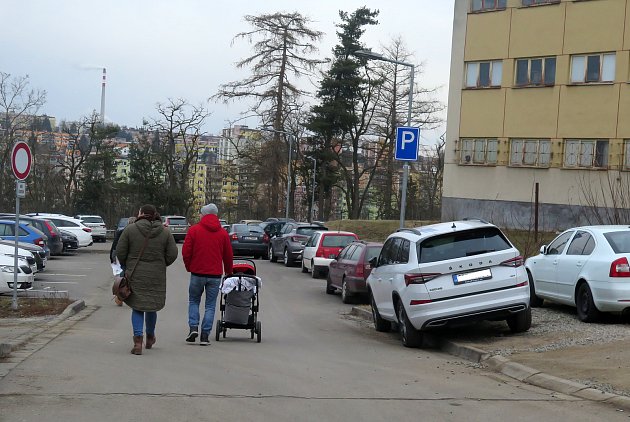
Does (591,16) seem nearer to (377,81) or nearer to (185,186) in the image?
(377,81)

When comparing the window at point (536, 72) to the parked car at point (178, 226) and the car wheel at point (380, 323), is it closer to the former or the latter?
the parked car at point (178, 226)

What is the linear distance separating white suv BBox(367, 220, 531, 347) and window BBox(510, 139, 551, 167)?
29873mm

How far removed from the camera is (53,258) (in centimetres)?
3391

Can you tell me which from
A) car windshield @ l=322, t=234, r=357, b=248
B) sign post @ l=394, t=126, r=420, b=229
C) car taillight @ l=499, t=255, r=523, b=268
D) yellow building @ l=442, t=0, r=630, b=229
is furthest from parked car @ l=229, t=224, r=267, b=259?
car taillight @ l=499, t=255, r=523, b=268

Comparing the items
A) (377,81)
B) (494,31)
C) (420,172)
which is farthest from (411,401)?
(420,172)

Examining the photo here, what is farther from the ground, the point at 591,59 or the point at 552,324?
the point at 591,59

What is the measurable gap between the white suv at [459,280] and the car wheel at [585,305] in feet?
3.67

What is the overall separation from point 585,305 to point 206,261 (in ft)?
19.9

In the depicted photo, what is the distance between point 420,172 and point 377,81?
1946 cm

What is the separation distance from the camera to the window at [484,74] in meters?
42.6

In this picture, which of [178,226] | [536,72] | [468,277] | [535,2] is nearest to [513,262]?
[468,277]

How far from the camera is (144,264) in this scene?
1074 centimetres

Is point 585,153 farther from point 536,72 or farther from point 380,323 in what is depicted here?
point 380,323

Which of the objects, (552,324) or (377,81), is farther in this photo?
(377,81)
